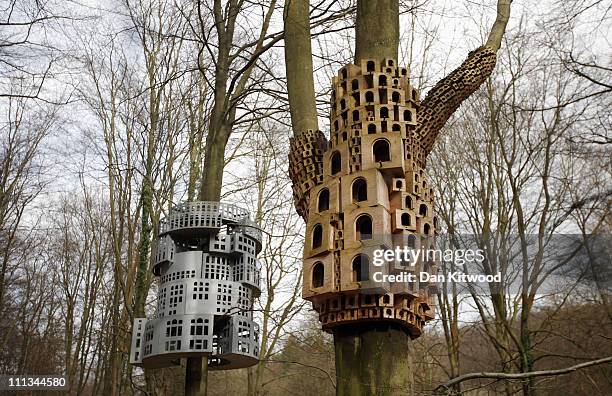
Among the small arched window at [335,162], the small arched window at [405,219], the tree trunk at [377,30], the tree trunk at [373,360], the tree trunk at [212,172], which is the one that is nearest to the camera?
the tree trunk at [373,360]

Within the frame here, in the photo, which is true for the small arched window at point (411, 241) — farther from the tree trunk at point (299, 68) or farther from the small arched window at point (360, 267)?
the tree trunk at point (299, 68)

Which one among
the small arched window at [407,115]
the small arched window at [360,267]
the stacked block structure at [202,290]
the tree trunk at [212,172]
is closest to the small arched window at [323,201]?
the small arched window at [360,267]

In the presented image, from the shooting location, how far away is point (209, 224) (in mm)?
6008

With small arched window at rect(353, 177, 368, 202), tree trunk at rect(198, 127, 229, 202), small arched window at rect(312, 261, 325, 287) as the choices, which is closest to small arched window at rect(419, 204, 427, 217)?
small arched window at rect(353, 177, 368, 202)

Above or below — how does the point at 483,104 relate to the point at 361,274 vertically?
above

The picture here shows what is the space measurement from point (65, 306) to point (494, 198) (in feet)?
53.9

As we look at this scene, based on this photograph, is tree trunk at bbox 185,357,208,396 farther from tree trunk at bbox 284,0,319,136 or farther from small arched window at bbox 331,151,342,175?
small arched window at bbox 331,151,342,175

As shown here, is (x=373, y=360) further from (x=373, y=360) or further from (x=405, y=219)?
(x=405, y=219)

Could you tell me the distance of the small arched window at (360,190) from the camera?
295 cm

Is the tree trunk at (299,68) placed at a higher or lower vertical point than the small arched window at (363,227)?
higher

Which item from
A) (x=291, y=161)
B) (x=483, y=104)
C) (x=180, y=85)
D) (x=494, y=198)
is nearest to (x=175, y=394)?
(x=180, y=85)

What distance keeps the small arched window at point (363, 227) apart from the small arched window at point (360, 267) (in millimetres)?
98

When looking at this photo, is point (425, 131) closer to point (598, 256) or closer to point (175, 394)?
point (598, 256)

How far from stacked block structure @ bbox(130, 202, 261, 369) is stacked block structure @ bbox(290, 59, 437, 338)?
2.49 metres
